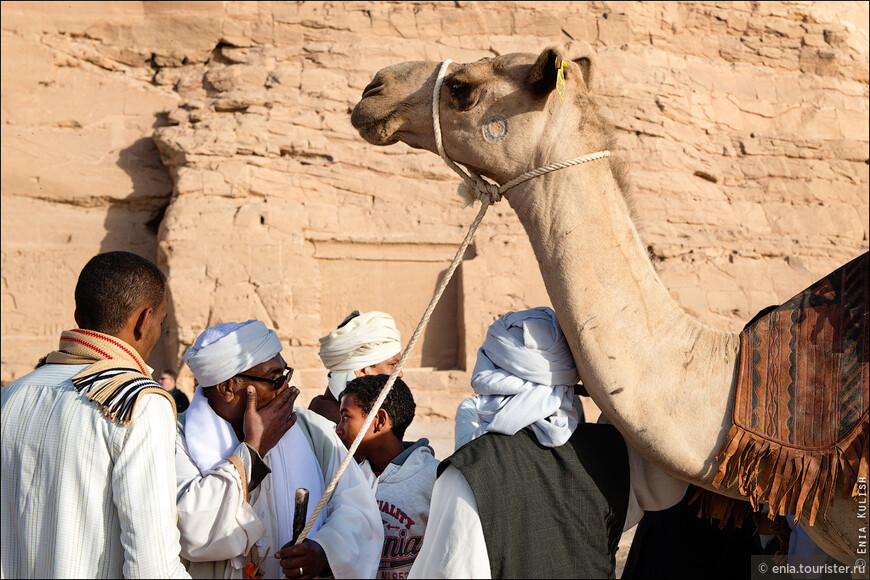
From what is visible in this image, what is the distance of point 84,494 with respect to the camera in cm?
219

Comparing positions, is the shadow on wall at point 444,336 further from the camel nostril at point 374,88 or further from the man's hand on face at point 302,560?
the man's hand on face at point 302,560

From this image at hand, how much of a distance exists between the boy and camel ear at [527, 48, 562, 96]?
1346mm

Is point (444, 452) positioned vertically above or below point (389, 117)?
below

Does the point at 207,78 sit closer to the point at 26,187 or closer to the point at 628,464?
the point at 26,187

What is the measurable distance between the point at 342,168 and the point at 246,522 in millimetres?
7057

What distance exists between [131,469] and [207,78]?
8430mm

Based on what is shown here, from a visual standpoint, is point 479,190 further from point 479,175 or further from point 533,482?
point 533,482

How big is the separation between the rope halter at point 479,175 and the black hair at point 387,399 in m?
0.92

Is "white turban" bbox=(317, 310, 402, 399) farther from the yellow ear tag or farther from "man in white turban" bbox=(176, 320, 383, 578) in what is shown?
the yellow ear tag

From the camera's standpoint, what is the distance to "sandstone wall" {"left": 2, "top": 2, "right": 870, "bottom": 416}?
28.5ft

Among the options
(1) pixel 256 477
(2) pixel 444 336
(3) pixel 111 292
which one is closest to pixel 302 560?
(1) pixel 256 477

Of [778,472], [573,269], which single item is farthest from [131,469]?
[778,472]

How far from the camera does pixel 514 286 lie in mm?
8828

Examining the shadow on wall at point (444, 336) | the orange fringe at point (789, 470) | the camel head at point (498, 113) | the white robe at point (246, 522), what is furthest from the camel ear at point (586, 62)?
the shadow on wall at point (444, 336)
